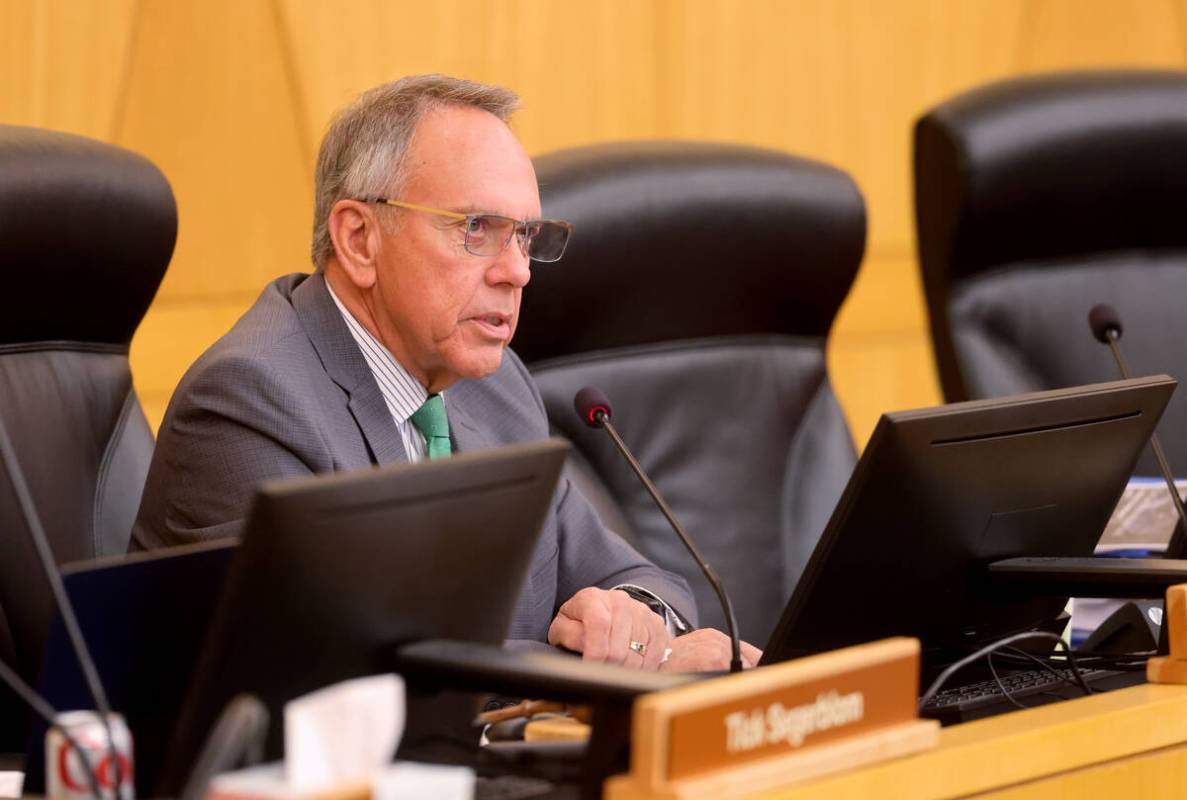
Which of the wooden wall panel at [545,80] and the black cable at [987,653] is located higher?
the wooden wall panel at [545,80]

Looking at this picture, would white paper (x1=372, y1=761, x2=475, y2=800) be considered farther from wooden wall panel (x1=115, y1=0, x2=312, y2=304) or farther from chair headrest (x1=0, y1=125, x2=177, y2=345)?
wooden wall panel (x1=115, y1=0, x2=312, y2=304)

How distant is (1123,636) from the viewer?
Answer: 1974 millimetres

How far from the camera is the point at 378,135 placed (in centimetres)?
218

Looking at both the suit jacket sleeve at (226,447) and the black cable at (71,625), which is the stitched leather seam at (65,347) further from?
the black cable at (71,625)

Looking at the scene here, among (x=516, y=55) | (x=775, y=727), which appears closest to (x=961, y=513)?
(x=775, y=727)

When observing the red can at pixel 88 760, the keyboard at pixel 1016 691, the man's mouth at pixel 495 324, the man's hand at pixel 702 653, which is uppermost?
the man's mouth at pixel 495 324

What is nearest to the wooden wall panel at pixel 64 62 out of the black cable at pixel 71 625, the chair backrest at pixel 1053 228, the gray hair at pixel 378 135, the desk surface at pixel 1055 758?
the gray hair at pixel 378 135

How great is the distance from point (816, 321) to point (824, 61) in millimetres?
1248

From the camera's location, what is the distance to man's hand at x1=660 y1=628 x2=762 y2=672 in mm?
2119

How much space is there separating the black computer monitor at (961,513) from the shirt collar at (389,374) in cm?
71

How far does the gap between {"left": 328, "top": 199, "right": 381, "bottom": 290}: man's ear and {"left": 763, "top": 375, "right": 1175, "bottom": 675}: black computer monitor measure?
81 centimetres

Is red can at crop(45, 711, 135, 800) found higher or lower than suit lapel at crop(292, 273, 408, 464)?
lower

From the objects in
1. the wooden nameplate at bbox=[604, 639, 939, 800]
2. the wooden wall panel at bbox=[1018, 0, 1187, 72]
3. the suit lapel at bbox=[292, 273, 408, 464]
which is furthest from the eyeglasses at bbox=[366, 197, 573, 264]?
the wooden wall panel at bbox=[1018, 0, 1187, 72]

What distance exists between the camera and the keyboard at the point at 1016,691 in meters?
1.68
